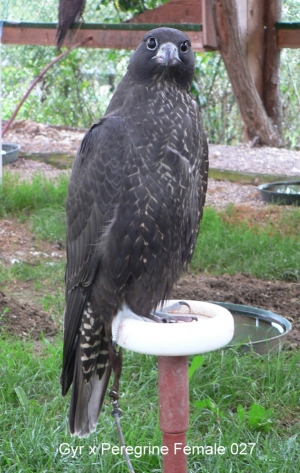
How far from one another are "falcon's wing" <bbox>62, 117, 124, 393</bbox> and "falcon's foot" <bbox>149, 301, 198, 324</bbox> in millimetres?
270

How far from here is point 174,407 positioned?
1.93 metres

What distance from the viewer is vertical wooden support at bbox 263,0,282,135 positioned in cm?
696

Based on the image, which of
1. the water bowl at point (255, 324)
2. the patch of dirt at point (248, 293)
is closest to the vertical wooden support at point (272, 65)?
the patch of dirt at point (248, 293)

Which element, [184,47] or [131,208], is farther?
[184,47]

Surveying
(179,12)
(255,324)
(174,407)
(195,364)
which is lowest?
(255,324)

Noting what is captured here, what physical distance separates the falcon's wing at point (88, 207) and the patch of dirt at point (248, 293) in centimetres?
136

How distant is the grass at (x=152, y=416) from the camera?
2615 mm

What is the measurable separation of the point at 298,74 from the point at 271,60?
1.03 meters

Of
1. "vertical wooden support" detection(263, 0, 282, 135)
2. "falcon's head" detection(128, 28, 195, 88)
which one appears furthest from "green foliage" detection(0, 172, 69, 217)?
"falcon's head" detection(128, 28, 195, 88)

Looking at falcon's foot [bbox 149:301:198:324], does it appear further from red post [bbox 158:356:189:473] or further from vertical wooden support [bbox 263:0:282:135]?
vertical wooden support [bbox 263:0:282:135]

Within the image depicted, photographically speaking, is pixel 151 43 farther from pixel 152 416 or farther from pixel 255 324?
pixel 255 324

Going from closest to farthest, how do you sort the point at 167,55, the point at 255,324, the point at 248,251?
1. the point at 167,55
2. the point at 255,324
3. the point at 248,251

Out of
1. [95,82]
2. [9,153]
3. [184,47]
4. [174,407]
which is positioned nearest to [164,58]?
[184,47]

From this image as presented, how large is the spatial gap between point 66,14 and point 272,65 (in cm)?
207
